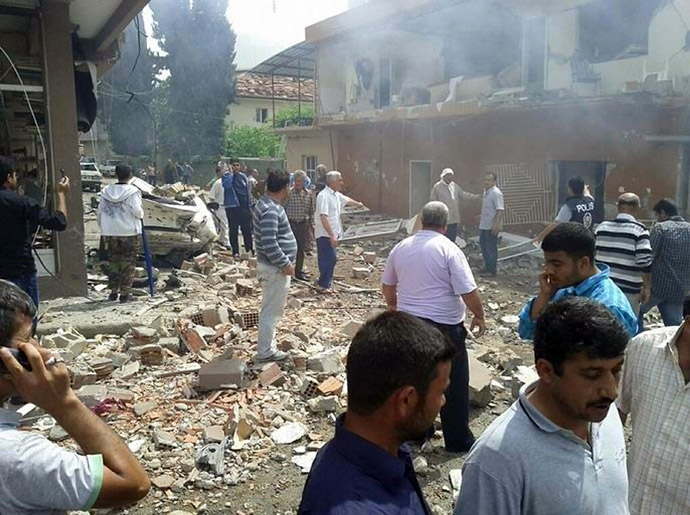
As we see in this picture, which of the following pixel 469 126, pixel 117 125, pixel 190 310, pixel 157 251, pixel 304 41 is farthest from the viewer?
pixel 117 125

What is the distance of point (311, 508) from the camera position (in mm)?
1303

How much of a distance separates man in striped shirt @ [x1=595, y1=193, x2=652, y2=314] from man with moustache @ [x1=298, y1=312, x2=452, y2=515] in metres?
4.29

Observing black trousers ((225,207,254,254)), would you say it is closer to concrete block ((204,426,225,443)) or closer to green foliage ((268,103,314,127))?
concrete block ((204,426,225,443))

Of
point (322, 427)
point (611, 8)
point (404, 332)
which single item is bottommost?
point (322, 427)

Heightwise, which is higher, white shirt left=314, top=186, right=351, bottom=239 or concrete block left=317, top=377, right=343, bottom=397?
white shirt left=314, top=186, right=351, bottom=239

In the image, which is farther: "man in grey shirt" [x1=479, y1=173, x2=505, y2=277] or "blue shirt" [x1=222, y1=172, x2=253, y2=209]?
"blue shirt" [x1=222, y1=172, x2=253, y2=209]

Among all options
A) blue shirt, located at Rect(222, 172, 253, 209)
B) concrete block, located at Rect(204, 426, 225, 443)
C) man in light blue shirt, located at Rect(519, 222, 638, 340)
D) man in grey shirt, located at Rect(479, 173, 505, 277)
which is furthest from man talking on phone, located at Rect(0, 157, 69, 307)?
man in grey shirt, located at Rect(479, 173, 505, 277)

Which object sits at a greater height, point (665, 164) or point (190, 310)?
point (665, 164)

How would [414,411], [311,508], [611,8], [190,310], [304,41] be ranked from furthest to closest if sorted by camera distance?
[304,41] → [611,8] → [190,310] → [414,411] → [311,508]

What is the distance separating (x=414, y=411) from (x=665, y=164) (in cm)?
1085

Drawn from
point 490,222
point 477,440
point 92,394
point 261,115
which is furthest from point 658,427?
point 261,115

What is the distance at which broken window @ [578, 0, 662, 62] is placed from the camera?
1180 centimetres

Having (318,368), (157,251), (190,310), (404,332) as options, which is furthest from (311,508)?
(157,251)

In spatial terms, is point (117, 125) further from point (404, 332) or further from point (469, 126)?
point (404, 332)
